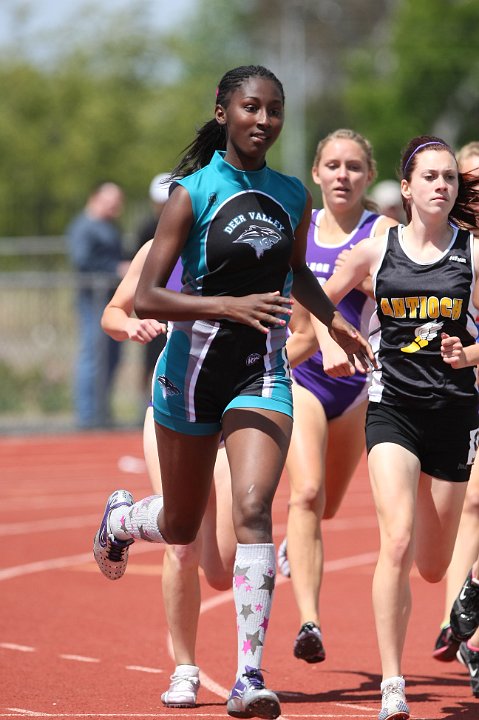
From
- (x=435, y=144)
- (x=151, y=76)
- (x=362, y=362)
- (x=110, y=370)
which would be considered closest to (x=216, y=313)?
(x=362, y=362)

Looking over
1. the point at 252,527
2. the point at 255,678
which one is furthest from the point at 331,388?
the point at 255,678

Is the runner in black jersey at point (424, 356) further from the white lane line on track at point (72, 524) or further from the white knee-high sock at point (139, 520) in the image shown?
the white lane line on track at point (72, 524)

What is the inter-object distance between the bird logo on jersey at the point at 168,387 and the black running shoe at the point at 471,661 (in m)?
2.15

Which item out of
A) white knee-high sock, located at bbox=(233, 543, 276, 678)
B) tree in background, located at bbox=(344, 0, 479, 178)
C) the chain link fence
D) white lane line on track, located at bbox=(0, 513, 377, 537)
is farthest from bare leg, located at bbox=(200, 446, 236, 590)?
tree in background, located at bbox=(344, 0, 479, 178)

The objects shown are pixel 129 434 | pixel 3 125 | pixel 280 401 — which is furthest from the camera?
pixel 3 125

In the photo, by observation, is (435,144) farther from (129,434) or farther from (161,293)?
(129,434)

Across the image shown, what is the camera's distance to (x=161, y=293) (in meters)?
5.76

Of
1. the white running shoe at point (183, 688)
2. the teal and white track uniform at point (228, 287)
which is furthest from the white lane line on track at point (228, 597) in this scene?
the teal and white track uniform at point (228, 287)

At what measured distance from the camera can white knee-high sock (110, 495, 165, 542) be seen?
6.48 metres

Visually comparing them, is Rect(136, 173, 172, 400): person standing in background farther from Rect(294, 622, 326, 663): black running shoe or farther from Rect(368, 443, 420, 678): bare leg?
Rect(368, 443, 420, 678): bare leg

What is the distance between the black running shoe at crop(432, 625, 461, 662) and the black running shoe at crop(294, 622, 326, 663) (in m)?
0.57

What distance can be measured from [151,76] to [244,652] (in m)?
49.8

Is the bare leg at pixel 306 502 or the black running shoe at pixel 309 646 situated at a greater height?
the bare leg at pixel 306 502

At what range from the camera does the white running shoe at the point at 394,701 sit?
5.95 m
